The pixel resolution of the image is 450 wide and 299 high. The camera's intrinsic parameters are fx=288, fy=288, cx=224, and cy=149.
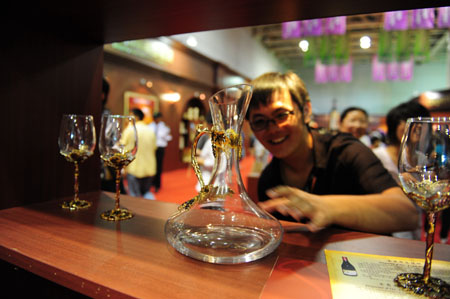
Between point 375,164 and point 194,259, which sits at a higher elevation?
point 375,164

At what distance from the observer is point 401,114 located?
1806 mm

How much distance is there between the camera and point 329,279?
432mm

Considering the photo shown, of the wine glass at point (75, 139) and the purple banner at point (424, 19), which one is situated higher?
the purple banner at point (424, 19)

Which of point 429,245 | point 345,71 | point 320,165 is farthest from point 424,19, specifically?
point 429,245

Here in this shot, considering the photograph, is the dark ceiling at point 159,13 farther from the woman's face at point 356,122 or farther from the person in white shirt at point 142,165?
the person in white shirt at point 142,165

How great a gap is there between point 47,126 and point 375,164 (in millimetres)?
1070

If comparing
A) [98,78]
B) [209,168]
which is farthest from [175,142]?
[98,78]

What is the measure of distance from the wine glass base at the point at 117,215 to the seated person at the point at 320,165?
352 mm

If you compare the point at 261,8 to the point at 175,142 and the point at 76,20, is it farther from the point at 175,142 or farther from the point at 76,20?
the point at 175,142

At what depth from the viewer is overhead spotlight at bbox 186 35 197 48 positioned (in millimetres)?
6016

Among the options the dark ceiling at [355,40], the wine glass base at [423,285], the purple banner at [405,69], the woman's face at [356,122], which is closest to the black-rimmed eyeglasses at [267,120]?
the wine glass base at [423,285]

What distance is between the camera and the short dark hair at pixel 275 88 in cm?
100

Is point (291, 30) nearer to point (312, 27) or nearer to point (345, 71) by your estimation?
point (312, 27)

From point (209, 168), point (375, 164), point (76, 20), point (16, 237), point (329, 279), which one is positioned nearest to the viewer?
point (329, 279)
